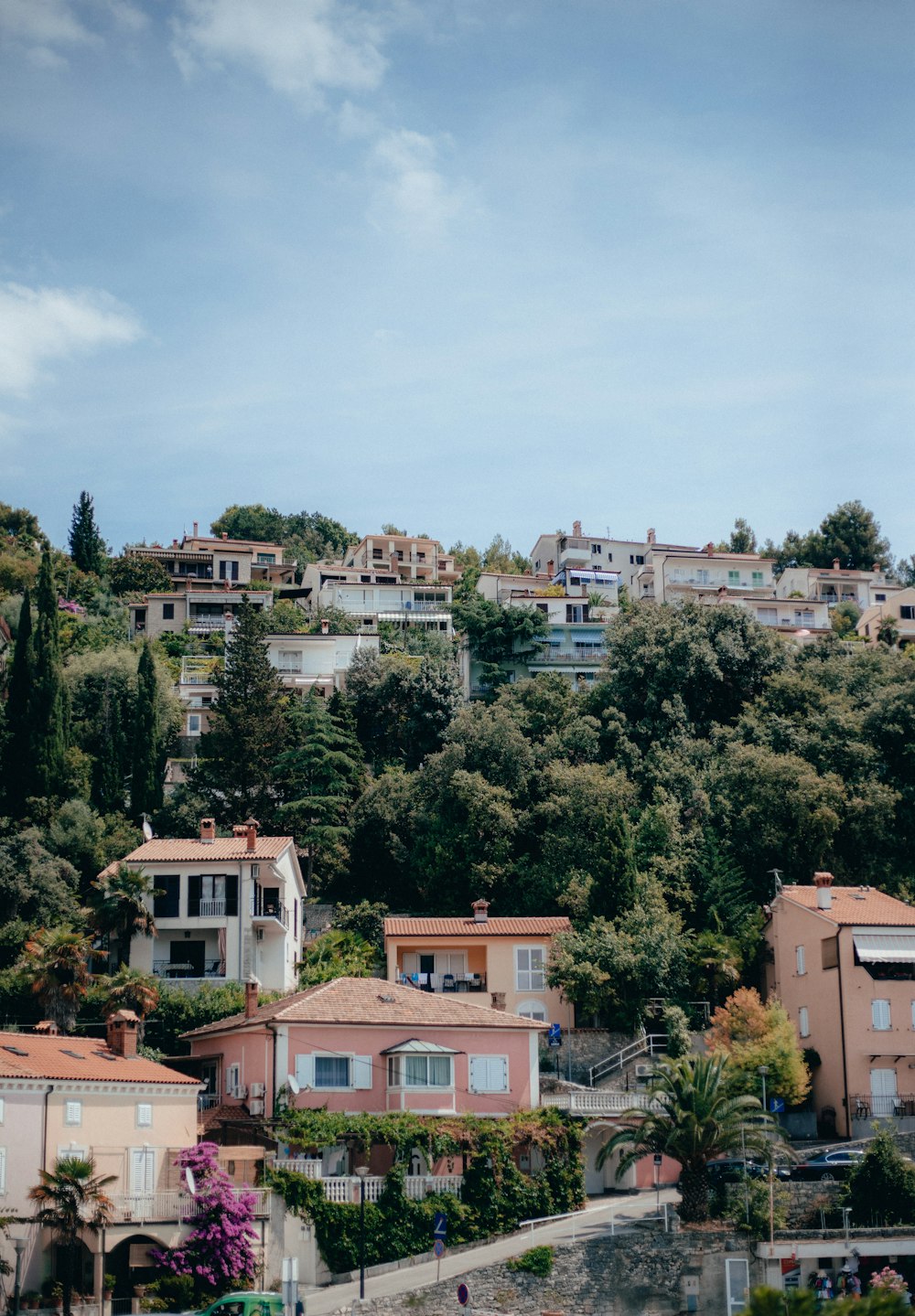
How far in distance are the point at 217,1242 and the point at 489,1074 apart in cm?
1150

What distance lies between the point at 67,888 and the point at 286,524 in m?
86.6

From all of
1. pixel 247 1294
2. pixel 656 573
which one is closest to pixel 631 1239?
pixel 247 1294

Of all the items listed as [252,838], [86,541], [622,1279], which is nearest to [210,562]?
[86,541]

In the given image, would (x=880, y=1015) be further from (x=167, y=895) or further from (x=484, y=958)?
(x=167, y=895)

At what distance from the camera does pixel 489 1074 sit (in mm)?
51438

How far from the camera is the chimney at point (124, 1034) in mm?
49656

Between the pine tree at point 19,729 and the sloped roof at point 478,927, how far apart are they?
761 inches

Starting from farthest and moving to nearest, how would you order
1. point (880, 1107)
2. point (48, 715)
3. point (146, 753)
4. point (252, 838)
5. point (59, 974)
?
point (146, 753)
point (48, 715)
point (252, 838)
point (59, 974)
point (880, 1107)

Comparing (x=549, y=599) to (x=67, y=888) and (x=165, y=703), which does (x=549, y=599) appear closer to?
(x=165, y=703)

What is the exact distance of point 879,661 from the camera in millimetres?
81062

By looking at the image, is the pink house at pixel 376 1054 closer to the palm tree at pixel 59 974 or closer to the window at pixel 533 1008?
the palm tree at pixel 59 974

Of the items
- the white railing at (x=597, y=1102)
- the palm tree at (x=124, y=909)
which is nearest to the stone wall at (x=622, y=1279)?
the white railing at (x=597, y=1102)

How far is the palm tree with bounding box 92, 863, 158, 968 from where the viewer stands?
2366 inches

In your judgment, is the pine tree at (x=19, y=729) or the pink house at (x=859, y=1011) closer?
the pink house at (x=859, y=1011)
